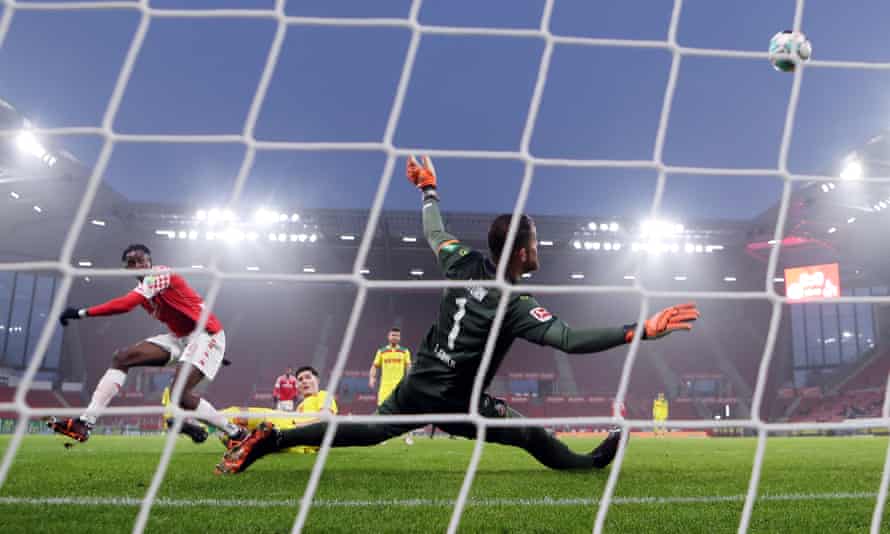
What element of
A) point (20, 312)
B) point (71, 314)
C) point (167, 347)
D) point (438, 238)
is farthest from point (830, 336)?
point (71, 314)

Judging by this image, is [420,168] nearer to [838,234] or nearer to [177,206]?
[177,206]

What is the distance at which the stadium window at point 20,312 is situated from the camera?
28.1m

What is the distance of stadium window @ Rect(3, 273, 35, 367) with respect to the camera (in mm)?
28109

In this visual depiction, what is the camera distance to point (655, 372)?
28.6m

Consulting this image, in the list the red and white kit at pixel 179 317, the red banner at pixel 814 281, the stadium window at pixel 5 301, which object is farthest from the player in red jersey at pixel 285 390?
the stadium window at pixel 5 301

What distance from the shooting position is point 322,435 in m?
4.01

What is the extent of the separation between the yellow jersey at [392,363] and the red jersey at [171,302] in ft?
15.1

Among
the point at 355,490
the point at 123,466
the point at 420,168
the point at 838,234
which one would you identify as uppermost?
the point at 838,234

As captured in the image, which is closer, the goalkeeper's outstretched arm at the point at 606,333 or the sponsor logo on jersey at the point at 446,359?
the goalkeeper's outstretched arm at the point at 606,333

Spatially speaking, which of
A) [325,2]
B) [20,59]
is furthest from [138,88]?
[325,2]

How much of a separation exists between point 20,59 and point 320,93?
77.4ft

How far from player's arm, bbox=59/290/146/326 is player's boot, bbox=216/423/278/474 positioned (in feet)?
3.59

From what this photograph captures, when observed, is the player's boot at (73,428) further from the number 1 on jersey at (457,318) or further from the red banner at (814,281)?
the red banner at (814,281)

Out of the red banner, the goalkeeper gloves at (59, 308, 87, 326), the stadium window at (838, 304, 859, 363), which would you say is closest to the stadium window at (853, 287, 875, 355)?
the stadium window at (838, 304, 859, 363)
